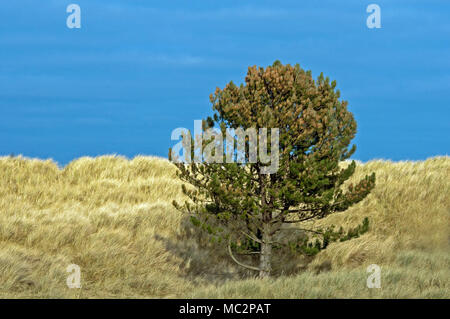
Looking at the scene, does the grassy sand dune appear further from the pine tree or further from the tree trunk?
the pine tree

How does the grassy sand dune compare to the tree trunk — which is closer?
the grassy sand dune

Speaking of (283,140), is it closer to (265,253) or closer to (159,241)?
(265,253)

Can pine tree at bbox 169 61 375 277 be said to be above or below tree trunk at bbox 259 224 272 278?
above

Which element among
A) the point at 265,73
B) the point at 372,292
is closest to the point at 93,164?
the point at 265,73

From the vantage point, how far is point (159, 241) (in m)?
14.3

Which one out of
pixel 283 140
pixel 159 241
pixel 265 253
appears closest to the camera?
pixel 283 140

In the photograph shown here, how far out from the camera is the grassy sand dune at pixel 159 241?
10164 mm

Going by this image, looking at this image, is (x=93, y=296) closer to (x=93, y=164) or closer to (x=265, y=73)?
(x=265, y=73)

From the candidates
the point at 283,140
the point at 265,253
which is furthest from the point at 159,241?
the point at 283,140

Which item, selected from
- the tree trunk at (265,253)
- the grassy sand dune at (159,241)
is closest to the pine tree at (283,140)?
the tree trunk at (265,253)

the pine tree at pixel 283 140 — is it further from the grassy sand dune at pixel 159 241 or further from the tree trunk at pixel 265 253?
the grassy sand dune at pixel 159 241

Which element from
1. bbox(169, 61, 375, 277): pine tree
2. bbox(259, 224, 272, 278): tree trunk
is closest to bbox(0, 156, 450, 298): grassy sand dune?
bbox(259, 224, 272, 278): tree trunk

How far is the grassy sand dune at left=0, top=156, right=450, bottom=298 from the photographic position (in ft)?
33.3

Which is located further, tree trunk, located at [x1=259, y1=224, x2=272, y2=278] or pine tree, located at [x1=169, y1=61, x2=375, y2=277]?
tree trunk, located at [x1=259, y1=224, x2=272, y2=278]
